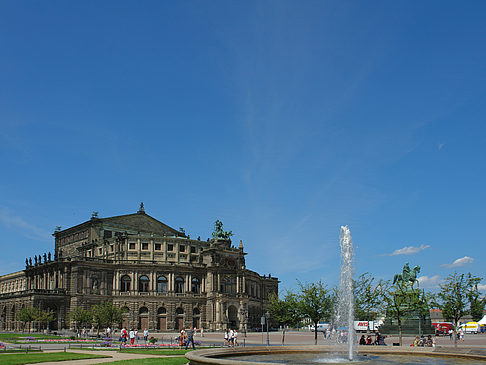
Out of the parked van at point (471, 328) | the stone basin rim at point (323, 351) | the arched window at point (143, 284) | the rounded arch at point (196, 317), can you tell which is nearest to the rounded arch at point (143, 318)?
the arched window at point (143, 284)

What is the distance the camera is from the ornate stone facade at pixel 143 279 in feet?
314

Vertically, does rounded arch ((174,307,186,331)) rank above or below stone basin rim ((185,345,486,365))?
below

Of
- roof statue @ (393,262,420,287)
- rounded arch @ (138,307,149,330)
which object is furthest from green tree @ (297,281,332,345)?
rounded arch @ (138,307,149,330)

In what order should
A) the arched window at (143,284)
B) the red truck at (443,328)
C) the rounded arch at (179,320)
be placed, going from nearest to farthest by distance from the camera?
1. the red truck at (443,328)
2. the arched window at (143,284)
3. the rounded arch at (179,320)

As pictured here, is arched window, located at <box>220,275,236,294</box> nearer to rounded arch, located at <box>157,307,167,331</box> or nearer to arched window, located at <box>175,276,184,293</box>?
arched window, located at <box>175,276,184,293</box>

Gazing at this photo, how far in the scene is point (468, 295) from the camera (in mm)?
41844

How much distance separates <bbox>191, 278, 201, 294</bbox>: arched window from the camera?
106m

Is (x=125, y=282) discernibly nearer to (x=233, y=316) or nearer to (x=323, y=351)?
(x=233, y=316)

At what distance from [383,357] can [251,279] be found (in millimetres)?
91027

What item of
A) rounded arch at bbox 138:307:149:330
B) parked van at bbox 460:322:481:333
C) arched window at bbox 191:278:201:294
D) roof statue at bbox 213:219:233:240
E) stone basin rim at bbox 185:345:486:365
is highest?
roof statue at bbox 213:219:233:240

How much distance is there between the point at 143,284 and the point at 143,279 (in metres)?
0.99

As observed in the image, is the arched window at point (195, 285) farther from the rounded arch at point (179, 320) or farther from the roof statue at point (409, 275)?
the roof statue at point (409, 275)

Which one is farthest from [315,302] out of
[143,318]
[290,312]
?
[143,318]

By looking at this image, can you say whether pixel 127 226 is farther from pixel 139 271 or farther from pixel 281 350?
pixel 281 350
